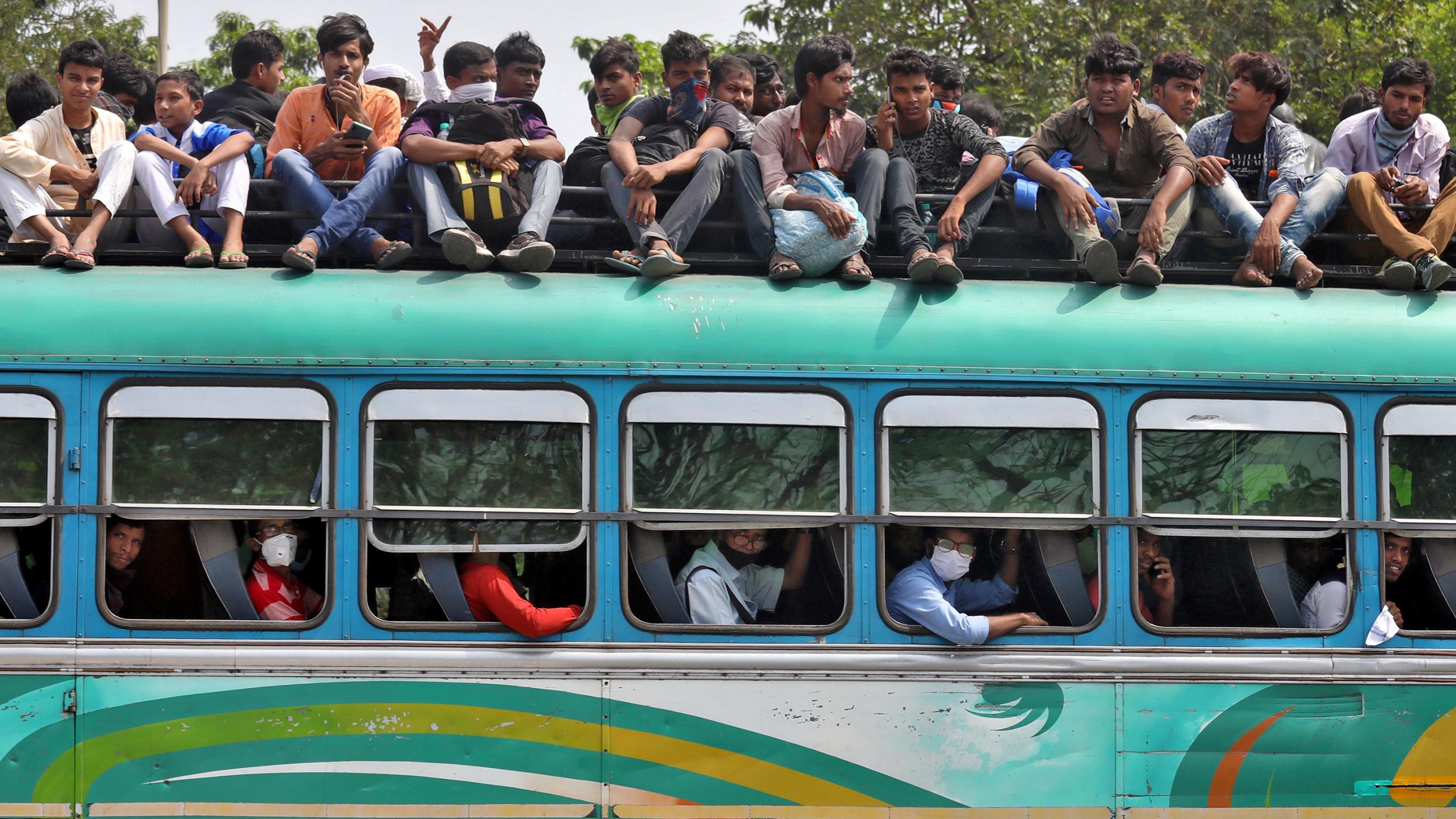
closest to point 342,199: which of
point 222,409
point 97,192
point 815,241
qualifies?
point 97,192

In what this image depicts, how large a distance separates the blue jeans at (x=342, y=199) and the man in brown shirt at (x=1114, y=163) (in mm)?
2740

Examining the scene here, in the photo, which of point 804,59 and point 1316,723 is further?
point 804,59

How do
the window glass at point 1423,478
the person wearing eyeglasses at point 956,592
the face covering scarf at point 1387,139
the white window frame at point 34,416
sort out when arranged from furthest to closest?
1. the face covering scarf at point 1387,139
2. the window glass at point 1423,478
3. the person wearing eyeglasses at point 956,592
4. the white window frame at point 34,416

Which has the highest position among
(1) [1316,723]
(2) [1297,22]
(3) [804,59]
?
(2) [1297,22]

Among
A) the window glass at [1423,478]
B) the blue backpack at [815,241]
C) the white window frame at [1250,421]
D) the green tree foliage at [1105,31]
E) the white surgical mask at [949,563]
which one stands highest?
the green tree foliage at [1105,31]

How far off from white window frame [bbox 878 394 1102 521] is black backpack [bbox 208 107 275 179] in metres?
3.22

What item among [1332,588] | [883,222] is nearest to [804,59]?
[883,222]

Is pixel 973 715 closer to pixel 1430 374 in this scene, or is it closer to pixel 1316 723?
pixel 1316 723

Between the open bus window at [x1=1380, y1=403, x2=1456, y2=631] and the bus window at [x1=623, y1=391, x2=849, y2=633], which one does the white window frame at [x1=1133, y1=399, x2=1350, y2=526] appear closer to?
the open bus window at [x1=1380, y1=403, x2=1456, y2=631]

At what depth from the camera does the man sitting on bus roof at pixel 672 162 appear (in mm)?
5812

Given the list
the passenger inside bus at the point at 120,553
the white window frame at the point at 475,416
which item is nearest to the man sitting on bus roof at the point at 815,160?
the white window frame at the point at 475,416

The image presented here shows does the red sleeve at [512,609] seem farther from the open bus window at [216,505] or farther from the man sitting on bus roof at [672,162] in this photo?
the man sitting on bus roof at [672,162]

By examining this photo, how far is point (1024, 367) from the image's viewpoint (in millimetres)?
5617

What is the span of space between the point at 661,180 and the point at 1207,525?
2.63 metres
